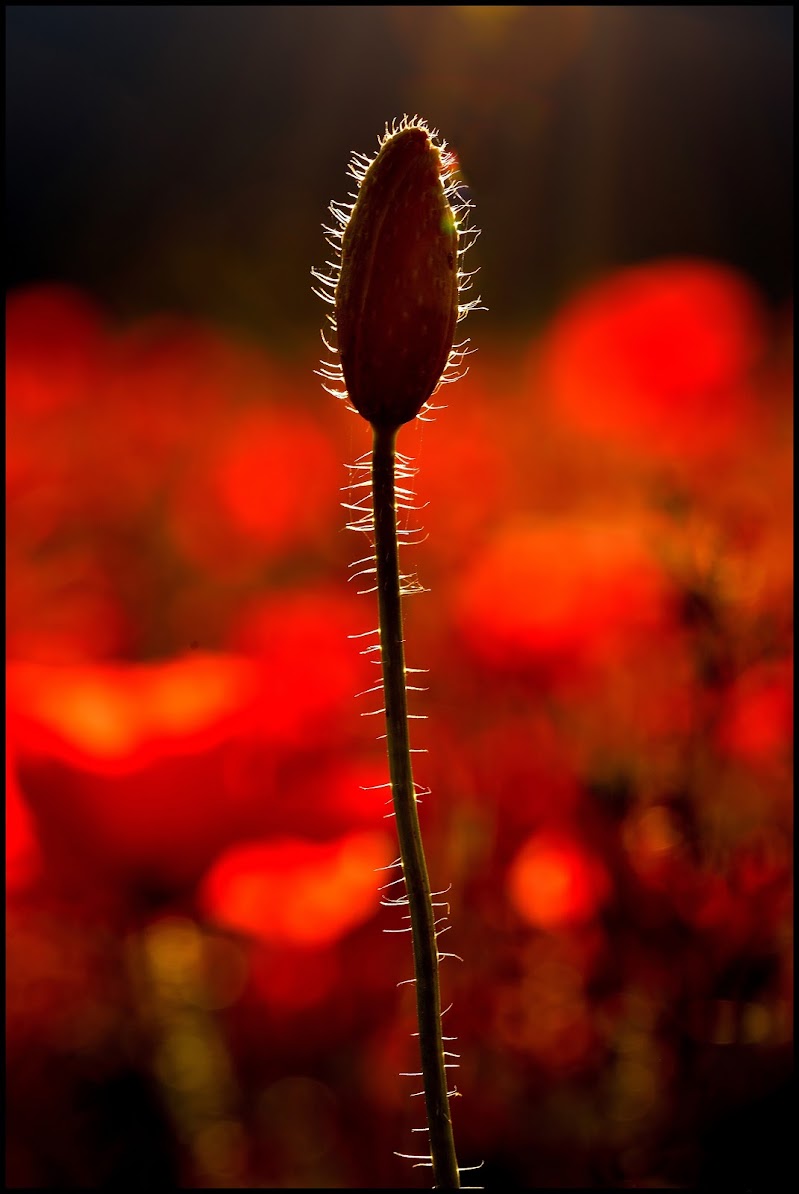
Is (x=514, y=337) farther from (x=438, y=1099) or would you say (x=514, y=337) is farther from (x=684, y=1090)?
(x=438, y=1099)

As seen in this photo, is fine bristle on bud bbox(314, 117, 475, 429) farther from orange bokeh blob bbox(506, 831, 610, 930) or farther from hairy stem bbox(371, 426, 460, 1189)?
orange bokeh blob bbox(506, 831, 610, 930)

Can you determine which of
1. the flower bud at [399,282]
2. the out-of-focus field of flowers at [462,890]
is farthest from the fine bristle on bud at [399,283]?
the out-of-focus field of flowers at [462,890]

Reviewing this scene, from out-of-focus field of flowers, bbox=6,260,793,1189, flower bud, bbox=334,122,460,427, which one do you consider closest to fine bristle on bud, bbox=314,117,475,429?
flower bud, bbox=334,122,460,427

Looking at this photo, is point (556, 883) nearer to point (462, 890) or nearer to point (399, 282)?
point (462, 890)

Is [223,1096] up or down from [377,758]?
down

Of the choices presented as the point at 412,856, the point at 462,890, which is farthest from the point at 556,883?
the point at 412,856

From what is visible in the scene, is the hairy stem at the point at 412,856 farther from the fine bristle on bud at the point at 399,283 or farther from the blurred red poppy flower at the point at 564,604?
the blurred red poppy flower at the point at 564,604

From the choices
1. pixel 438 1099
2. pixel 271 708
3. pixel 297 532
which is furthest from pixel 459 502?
pixel 438 1099
